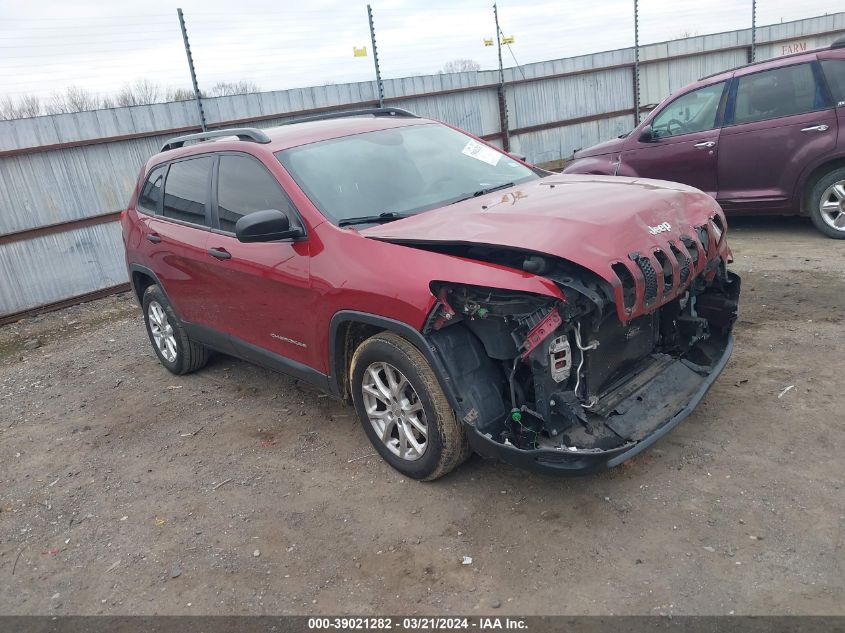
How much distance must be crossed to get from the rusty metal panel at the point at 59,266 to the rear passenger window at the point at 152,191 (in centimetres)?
363

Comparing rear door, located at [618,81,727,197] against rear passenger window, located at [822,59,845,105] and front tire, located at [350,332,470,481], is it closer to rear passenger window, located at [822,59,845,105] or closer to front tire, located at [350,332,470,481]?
rear passenger window, located at [822,59,845,105]

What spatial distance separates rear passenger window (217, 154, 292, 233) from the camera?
4.00 metres

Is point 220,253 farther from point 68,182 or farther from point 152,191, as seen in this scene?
point 68,182

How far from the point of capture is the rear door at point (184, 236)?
4695 mm

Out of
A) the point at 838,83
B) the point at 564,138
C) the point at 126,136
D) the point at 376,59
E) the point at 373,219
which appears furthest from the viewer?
the point at 564,138

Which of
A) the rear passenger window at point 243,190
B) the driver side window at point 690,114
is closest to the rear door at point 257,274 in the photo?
the rear passenger window at point 243,190

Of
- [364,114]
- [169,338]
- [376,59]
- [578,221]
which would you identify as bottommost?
[169,338]

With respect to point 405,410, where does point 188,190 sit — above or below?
above

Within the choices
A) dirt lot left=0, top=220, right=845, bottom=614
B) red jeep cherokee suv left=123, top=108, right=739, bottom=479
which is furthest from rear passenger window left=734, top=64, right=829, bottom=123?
red jeep cherokee suv left=123, top=108, right=739, bottom=479

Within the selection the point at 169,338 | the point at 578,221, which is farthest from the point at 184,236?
the point at 578,221

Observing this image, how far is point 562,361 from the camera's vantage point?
3.05m

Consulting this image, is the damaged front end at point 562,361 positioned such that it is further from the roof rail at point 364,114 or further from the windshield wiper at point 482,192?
the roof rail at point 364,114

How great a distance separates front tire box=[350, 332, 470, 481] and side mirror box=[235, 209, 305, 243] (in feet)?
2.52

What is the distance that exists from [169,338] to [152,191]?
1.24m
